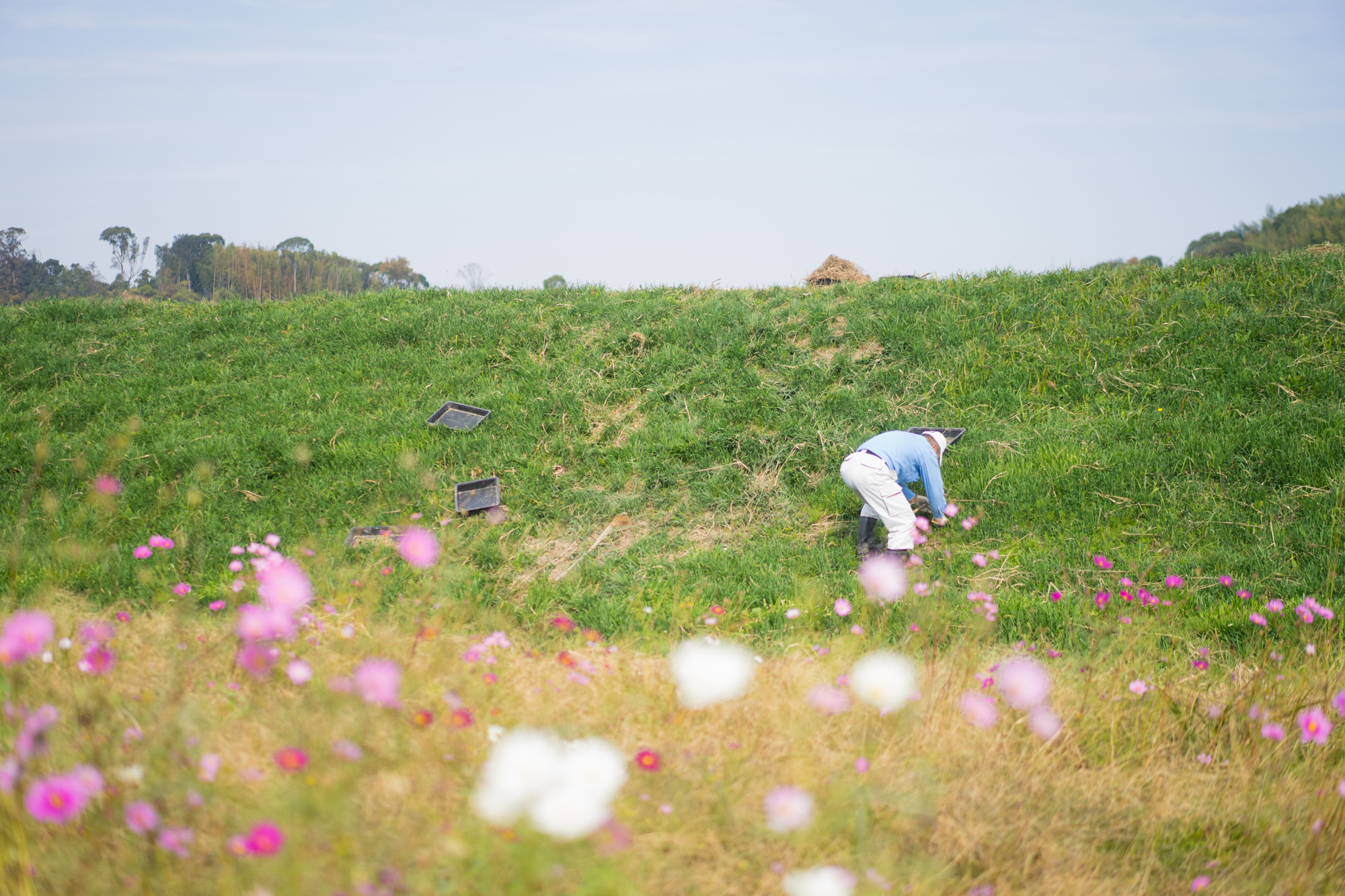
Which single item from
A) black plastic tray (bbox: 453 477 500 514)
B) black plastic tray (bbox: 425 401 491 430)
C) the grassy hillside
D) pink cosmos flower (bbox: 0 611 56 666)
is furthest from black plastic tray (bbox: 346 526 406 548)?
pink cosmos flower (bbox: 0 611 56 666)

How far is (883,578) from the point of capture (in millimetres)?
2660

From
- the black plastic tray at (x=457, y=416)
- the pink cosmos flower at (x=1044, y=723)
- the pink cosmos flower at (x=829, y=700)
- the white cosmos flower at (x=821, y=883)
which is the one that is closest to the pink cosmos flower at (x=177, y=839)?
the white cosmos flower at (x=821, y=883)

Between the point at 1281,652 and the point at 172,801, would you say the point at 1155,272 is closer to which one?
the point at 1281,652

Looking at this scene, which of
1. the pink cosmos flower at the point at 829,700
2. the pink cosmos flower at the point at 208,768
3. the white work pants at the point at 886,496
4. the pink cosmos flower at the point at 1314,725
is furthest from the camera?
the white work pants at the point at 886,496

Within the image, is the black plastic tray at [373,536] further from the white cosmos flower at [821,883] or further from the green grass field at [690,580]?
the white cosmos flower at [821,883]

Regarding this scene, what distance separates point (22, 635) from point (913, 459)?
486 cm

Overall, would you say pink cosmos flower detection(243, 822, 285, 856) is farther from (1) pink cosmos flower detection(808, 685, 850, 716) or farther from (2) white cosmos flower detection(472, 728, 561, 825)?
(1) pink cosmos flower detection(808, 685, 850, 716)

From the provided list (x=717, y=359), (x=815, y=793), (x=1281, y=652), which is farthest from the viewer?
(x=717, y=359)

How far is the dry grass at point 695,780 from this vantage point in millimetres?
1562

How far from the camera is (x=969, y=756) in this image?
233 centimetres

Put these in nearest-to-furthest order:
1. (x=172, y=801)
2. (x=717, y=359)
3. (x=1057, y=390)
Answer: (x=172, y=801) < (x=1057, y=390) < (x=717, y=359)

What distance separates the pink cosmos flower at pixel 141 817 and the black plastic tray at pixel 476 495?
4.55m

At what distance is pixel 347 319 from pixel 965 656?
376 inches

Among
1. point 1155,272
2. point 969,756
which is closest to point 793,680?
point 969,756
